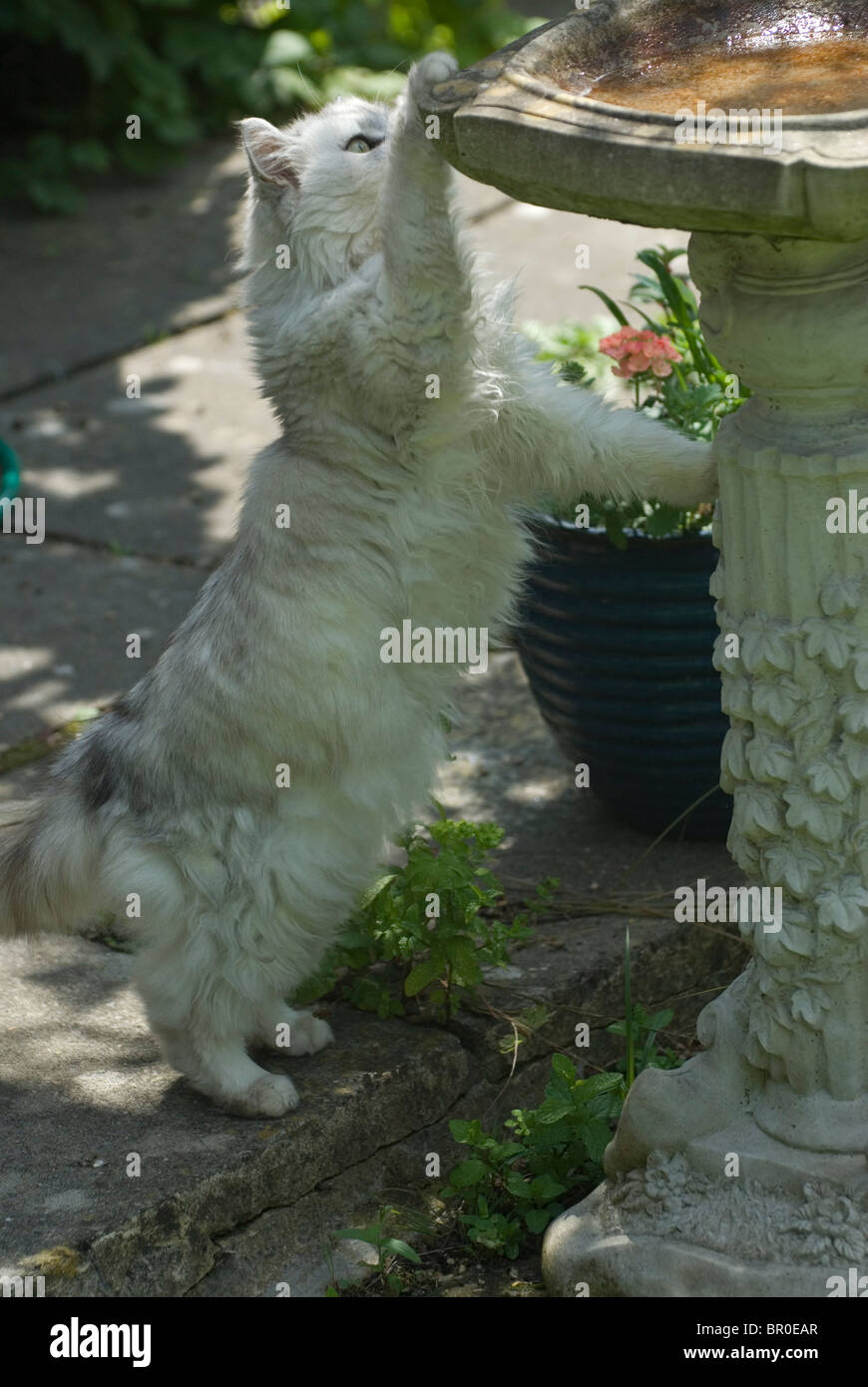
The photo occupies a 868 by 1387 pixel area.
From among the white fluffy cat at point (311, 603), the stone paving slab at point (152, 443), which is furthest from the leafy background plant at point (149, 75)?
the white fluffy cat at point (311, 603)

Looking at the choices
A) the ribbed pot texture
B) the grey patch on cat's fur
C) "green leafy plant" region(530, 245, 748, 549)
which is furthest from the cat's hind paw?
"green leafy plant" region(530, 245, 748, 549)

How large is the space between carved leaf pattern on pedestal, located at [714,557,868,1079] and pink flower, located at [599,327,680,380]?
47.8 inches

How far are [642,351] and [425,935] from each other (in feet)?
4.93

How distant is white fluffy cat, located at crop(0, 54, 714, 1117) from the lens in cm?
319

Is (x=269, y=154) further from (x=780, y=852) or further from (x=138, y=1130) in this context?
(x=138, y=1130)

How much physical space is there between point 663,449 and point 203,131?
734 centimetres

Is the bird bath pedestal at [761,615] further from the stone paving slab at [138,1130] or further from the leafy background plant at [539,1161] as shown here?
the stone paving slab at [138,1130]

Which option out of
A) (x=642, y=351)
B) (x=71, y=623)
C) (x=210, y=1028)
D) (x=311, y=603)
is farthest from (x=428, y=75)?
(x=71, y=623)

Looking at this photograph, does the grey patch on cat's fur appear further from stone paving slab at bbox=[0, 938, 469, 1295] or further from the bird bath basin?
the bird bath basin

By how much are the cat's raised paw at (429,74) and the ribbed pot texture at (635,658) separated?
1400mm

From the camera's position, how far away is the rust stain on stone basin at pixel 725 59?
98.6 inches

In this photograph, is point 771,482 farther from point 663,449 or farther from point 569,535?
point 569,535

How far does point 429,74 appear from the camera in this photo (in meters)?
2.66

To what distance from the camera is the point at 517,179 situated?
2398mm
